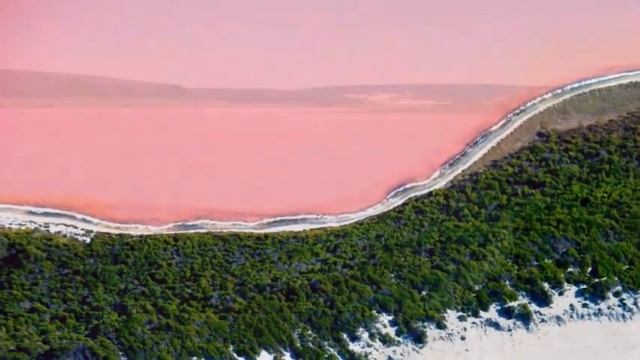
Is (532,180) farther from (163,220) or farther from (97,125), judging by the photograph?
(97,125)

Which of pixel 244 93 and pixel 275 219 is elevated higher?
pixel 244 93

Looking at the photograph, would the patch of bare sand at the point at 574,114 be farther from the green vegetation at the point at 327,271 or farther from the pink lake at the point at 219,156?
the green vegetation at the point at 327,271

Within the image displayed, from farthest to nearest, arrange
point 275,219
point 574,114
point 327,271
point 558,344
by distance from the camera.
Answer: point 574,114 < point 275,219 < point 327,271 < point 558,344

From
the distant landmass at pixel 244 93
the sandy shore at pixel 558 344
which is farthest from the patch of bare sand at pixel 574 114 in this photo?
the sandy shore at pixel 558 344

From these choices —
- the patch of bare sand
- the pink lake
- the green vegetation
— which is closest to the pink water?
the pink lake

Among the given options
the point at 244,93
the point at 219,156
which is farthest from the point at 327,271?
the point at 244,93

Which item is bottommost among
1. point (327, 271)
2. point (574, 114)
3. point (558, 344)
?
point (558, 344)

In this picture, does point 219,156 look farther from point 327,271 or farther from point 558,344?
point 558,344
